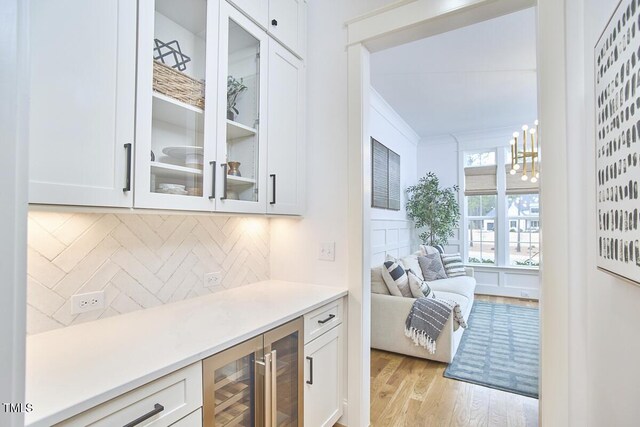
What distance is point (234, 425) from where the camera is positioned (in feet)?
4.00

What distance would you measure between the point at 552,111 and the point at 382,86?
8.71 feet

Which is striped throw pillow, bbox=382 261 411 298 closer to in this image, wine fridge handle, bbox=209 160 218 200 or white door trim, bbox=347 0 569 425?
white door trim, bbox=347 0 569 425

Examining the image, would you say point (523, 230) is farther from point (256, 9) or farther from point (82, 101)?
point (82, 101)

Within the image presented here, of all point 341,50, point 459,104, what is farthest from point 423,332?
point 459,104

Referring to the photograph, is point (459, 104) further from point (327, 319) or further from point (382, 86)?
point (327, 319)

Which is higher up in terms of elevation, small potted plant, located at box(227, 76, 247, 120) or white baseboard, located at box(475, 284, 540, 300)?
small potted plant, located at box(227, 76, 247, 120)

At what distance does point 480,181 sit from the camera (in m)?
5.63

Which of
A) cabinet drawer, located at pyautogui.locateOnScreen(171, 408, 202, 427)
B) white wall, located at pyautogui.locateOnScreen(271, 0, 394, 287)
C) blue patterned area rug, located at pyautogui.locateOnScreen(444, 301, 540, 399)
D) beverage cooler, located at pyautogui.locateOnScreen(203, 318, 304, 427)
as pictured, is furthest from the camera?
blue patterned area rug, located at pyautogui.locateOnScreen(444, 301, 540, 399)

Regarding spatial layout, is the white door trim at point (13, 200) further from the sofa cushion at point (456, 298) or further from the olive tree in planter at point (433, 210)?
the olive tree in planter at point (433, 210)

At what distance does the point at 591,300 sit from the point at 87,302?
6.53 feet

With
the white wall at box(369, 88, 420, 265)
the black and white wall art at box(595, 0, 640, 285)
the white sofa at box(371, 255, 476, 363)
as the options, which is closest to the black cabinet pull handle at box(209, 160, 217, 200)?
the black and white wall art at box(595, 0, 640, 285)

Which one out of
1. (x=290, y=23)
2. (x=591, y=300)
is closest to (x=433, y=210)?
(x=290, y=23)

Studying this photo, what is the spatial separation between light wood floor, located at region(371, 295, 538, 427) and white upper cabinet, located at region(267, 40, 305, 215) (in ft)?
5.08

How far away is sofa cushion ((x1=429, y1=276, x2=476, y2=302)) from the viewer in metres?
3.83
